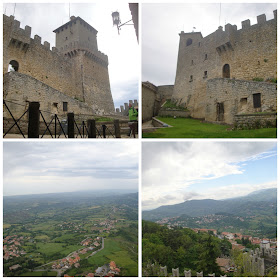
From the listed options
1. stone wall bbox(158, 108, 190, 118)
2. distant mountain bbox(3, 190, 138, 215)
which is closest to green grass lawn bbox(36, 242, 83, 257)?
distant mountain bbox(3, 190, 138, 215)

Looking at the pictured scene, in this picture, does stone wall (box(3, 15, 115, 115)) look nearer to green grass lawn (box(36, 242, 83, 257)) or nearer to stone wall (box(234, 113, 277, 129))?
green grass lawn (box(36, 242, 83, 257))

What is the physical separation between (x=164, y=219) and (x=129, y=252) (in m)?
1.09

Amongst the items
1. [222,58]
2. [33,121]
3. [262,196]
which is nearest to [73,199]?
[33,121]

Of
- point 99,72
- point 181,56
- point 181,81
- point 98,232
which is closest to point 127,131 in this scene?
point 98,232

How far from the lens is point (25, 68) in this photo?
1497cm

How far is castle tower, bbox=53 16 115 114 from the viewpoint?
72.0ft

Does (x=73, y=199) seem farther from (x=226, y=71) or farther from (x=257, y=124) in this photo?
(x=226, y=71)

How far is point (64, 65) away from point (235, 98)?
54.4ft

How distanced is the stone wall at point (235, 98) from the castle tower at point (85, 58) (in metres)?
13.8

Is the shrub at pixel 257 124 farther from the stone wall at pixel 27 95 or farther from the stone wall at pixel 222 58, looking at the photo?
the stone wall at pixel 27 95

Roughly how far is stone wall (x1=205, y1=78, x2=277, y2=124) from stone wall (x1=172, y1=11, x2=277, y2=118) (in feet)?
4.04

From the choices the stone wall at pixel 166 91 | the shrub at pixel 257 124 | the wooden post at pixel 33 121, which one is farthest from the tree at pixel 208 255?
the stone wall at pixel 166 91

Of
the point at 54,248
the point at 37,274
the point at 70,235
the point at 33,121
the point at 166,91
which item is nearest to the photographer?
the point at 33,121

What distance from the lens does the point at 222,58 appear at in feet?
52.1
